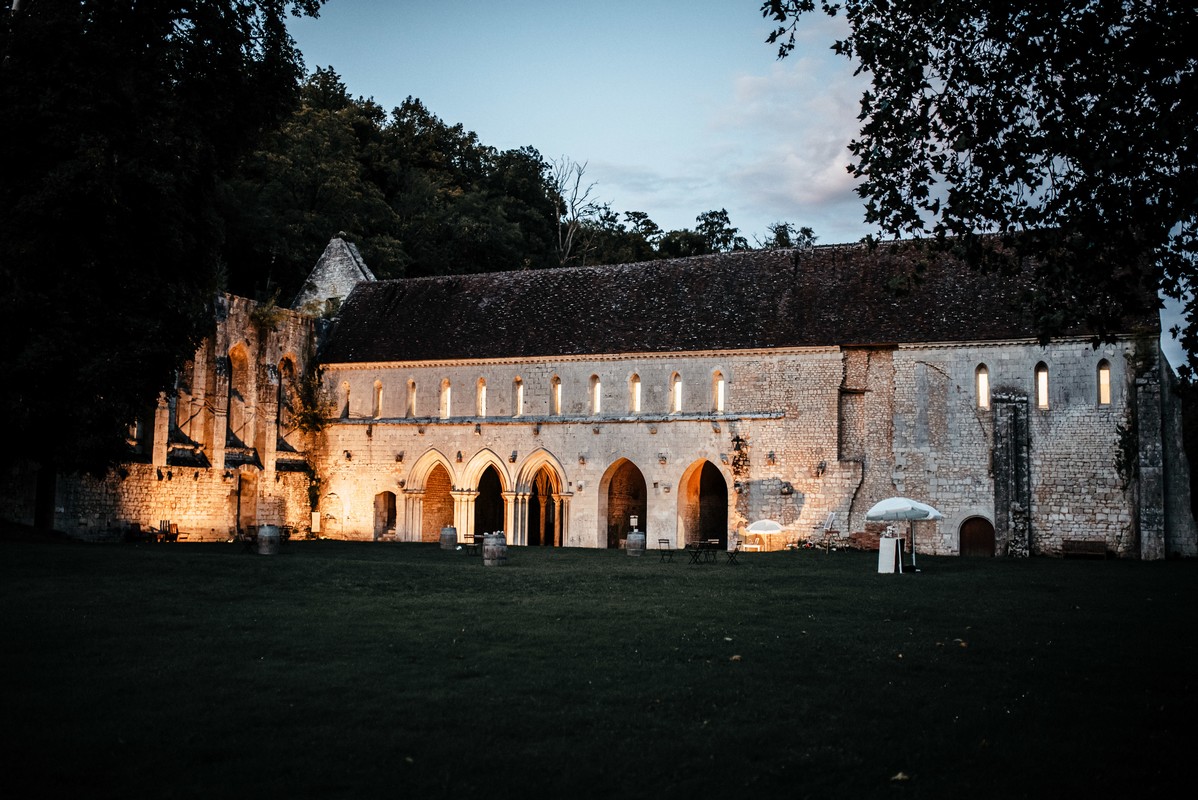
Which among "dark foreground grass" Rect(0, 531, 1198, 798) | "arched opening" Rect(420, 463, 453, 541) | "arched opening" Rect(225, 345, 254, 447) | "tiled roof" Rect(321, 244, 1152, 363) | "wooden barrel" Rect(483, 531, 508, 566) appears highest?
"tiled roof" Rect(321, 244, 1152, 363)

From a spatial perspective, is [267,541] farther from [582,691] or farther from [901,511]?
[582,691]

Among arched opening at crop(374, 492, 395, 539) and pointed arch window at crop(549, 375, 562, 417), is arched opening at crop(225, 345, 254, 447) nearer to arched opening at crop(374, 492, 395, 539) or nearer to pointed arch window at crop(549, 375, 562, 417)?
arched opening at crop(374, 492, 395, 539)

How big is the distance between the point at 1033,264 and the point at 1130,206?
2402cm

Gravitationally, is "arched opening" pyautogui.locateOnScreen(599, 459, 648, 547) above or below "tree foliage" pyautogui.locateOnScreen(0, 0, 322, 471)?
below

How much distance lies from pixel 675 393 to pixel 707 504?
5658 mm

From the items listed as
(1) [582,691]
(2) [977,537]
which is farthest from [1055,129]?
(2) [977,537]

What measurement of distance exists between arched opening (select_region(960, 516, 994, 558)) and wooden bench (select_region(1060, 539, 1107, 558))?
2287mm

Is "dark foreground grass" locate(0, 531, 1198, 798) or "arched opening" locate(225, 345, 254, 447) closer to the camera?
"dark foreground grass" locate(0, 531, 1198, 798)

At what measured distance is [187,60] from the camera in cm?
2572

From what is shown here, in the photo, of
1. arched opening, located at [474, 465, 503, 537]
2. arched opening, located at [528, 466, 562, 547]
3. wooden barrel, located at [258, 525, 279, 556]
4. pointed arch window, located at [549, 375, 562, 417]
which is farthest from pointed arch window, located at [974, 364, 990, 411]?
wooden barrel, located at [258, 525, 279, 556]

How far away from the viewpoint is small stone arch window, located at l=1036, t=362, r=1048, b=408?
3381 centimetres

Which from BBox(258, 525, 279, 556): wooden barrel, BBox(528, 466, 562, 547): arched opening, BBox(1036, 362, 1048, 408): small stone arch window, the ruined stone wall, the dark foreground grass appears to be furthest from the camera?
BBox(528, 466, 562, 547): arched opening

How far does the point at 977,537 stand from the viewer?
3462cm

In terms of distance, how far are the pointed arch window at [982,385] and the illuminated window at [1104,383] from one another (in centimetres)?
329
